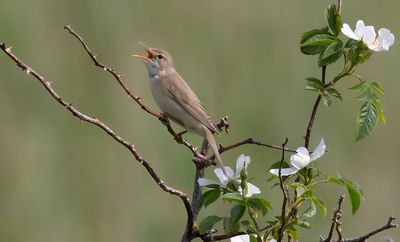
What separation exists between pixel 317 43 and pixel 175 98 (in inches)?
68.7

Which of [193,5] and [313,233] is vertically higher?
[193,5]

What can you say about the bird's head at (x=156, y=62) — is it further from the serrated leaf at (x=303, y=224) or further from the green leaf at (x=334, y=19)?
the serrated leaf at (x=303, y=224)

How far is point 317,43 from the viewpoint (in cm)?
215

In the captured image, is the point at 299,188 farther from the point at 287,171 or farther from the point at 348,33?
the point at 348,33

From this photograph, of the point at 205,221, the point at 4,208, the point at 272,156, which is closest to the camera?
the point at 205,221

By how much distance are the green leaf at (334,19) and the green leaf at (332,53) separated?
0.05 meters

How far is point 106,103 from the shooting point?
227 inches

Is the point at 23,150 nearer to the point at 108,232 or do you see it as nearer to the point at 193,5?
the point at 108,232

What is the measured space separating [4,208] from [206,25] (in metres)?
1.87

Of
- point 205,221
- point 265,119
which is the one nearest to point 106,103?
point 265,119

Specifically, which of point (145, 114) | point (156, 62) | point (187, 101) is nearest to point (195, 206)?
point (187, 101)

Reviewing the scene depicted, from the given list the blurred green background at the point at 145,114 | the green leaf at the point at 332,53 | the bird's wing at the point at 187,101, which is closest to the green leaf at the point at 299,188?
the green leaf at the point at 332,53

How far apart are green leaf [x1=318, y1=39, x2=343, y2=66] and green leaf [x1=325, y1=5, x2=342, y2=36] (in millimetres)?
47

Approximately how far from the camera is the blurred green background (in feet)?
17.8
